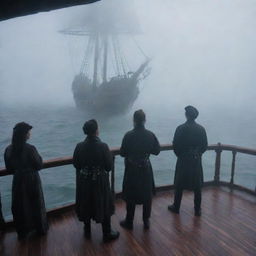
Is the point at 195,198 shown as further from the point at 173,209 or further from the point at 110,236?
the point at 110,236

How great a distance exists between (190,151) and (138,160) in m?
1.01

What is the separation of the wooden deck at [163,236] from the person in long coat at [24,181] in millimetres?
296

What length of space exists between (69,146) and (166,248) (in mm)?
32996

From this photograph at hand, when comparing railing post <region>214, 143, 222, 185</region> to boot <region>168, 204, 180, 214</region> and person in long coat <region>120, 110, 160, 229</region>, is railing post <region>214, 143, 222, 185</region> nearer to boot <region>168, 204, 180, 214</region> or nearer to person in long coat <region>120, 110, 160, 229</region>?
boot <region>168, 204, 180, 214</region>

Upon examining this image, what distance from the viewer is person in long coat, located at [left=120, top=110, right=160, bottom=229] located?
167 inches

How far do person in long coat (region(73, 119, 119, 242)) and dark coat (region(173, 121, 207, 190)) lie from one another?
4.60 feet

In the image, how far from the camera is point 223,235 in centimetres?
442

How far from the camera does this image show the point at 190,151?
4844 mm

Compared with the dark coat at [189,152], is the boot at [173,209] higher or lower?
lower

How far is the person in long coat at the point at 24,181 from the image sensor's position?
3869mm

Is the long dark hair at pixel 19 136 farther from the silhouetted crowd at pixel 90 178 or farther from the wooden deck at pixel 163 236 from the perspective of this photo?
the wooden deck at pixel 163 236

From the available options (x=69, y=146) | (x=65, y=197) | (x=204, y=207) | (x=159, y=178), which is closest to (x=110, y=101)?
(x=69, y=146)

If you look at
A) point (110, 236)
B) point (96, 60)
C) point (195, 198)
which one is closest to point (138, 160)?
point (110, 236)

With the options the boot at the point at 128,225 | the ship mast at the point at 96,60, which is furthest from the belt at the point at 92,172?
the ship mast at the point at 96,60
